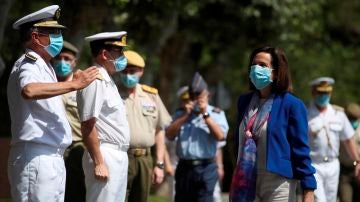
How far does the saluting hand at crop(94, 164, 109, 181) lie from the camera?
828 cm

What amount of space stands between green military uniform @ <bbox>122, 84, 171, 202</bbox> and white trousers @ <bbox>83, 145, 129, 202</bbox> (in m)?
1.44

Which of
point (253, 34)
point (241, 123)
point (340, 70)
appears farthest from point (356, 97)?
point (241, 123)

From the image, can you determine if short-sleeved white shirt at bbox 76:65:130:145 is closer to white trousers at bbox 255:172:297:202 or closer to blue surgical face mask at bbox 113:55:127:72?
blue surgical face mask at bbox 113:55:127:72

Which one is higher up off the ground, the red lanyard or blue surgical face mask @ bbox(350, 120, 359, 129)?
the red lanyard

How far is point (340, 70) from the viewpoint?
30.3m

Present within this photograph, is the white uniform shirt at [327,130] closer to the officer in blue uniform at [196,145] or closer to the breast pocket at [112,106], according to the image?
the officer in blue uniform at [196,145]

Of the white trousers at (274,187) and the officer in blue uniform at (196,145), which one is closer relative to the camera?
the white trousers at (274,187)

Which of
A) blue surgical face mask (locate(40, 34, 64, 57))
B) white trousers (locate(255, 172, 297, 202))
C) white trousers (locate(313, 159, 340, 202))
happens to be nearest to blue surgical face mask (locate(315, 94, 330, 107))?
white trousers (locate(313, 159, 340, 202))

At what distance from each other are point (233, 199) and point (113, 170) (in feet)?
3.60

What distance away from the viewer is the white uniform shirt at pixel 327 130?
1246 cm

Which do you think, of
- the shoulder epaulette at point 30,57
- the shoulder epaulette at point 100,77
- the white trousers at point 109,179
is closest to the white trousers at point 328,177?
the white trousers at point 109,179

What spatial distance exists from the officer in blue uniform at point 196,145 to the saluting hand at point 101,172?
10.2ft

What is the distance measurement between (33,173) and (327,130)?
5.86m

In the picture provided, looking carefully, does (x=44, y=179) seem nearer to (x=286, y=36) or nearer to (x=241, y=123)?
(x=241, y=123)
